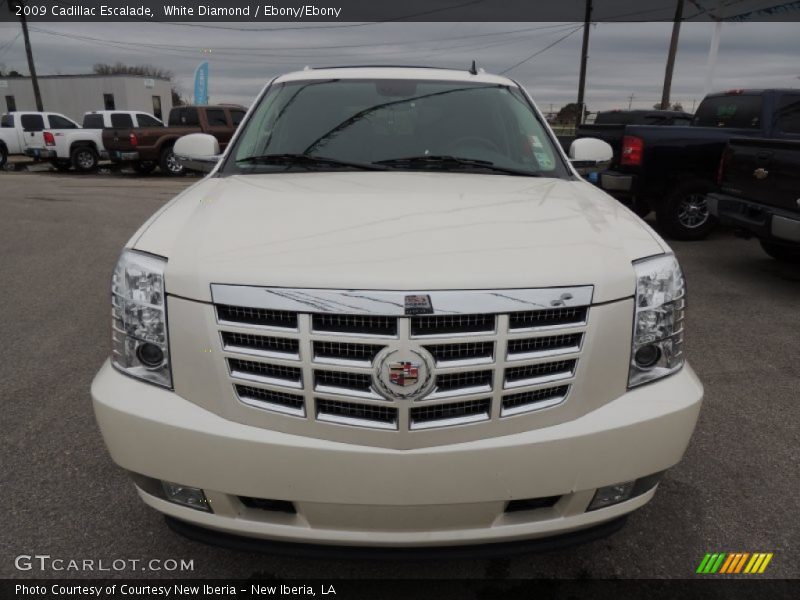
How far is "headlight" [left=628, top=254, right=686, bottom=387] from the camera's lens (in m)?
1.95

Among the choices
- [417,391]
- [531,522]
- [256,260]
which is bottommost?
[531,522]

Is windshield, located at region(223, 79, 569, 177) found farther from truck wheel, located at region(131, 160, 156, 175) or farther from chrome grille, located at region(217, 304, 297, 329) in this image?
truck wheel, located at region(131, 160, 156, 175)

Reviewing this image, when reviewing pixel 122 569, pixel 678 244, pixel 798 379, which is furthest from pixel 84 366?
pixel 678 244

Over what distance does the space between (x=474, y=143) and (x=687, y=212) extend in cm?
622

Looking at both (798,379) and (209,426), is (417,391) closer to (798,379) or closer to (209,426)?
(209,426)

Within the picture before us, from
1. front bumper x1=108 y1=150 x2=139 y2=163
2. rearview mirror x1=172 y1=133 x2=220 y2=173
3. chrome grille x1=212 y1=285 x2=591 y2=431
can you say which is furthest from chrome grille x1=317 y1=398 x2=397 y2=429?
front bumper x1=108 y1=150 x2=139 y2=163

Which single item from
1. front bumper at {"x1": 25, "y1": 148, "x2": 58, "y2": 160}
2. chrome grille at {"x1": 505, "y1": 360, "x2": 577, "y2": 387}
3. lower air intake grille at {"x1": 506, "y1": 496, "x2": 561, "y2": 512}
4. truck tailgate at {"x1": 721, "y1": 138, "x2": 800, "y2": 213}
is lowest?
front bumper at {"x1": 25, "y1": 148, "x2": 58, "y2": 160}

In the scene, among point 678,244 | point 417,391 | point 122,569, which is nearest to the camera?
point 417,391

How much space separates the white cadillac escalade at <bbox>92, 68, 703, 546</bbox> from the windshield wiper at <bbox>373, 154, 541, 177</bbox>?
0.94 meters

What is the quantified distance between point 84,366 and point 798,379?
180 inches

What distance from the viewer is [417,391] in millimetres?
1717

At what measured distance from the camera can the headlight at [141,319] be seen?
189 cm

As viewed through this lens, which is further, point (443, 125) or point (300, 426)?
point (443, 125)

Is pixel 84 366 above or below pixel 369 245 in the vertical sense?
below
